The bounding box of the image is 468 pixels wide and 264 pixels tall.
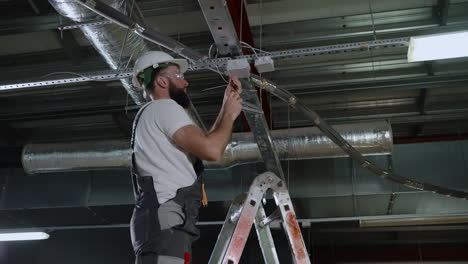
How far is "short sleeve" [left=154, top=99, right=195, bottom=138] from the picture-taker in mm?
1661

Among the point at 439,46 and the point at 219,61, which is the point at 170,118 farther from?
the point at 439,46

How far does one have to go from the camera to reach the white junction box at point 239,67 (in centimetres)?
242

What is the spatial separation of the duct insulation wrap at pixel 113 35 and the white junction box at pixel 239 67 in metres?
0.64

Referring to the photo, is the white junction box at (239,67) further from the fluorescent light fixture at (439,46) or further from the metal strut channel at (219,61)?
the fluorescent light fixture at (439,46)

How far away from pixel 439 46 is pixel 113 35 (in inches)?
69.0

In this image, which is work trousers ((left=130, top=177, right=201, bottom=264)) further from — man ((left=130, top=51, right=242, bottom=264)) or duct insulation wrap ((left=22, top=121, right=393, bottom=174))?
duct insulation wrap ((left=22, top=121, right=393, bottom=174))

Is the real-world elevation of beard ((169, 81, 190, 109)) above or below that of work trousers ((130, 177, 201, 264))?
above

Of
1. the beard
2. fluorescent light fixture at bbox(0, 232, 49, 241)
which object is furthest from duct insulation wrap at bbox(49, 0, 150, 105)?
fluorescent light fixture at bbox(0, 232, 49, 241)

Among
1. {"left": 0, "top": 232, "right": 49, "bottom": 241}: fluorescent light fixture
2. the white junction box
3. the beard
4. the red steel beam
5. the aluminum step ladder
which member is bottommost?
the aluminum step ladder

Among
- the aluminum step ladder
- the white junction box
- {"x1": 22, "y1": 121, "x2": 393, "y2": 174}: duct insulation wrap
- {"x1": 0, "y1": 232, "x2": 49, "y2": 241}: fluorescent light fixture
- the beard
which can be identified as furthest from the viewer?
{"x1": 0, "y1": 232, "x2": 49, "y2": 241}: fluorescent light fixture

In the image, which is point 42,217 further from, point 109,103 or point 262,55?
point 262,55

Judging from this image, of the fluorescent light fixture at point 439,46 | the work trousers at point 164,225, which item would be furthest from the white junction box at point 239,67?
the work trousers at point 164,225

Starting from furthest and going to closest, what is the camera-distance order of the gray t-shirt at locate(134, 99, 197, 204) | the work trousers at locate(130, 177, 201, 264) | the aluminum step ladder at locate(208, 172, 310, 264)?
1. the aluminum step ladder at locate(208, 172, 310, 264)
2. the gray t-shirt at locate(134, 99, 197, 204)
3. the work trousers at locate(130, 177, 201, 264)

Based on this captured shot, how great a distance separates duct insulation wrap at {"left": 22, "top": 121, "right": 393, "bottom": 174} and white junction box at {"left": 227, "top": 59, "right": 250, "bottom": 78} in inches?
58.6
